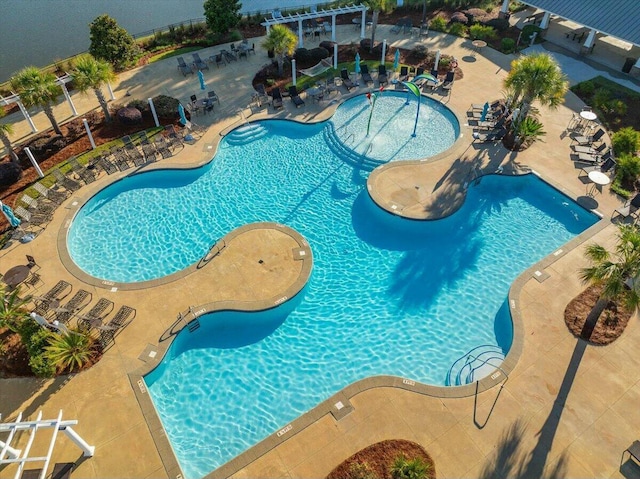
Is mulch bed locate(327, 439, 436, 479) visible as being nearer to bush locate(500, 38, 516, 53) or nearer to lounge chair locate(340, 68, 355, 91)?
lounge chair locate(340, 68, 355, 91)

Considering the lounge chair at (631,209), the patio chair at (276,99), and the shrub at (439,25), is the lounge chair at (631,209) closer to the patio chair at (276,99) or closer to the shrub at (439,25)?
the patio chair at (276,99)

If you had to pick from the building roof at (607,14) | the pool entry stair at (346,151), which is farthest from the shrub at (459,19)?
the pool entry stair at (346,151)

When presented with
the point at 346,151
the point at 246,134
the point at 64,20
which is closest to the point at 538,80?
the point at 346,151

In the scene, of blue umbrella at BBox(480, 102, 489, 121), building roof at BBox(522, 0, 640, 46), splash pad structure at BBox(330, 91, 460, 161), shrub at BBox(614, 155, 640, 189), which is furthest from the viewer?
building roof at BBox(522, 0, 640, 46)

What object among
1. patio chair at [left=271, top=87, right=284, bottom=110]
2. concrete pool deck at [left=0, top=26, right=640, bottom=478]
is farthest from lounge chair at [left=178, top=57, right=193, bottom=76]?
concrete pool deck at [left=0, top=26, right=640, bottom=478]

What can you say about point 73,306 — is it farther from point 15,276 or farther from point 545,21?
point 545,21

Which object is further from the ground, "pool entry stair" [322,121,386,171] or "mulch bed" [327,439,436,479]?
"pool entry stair" [322,121,386,171]
